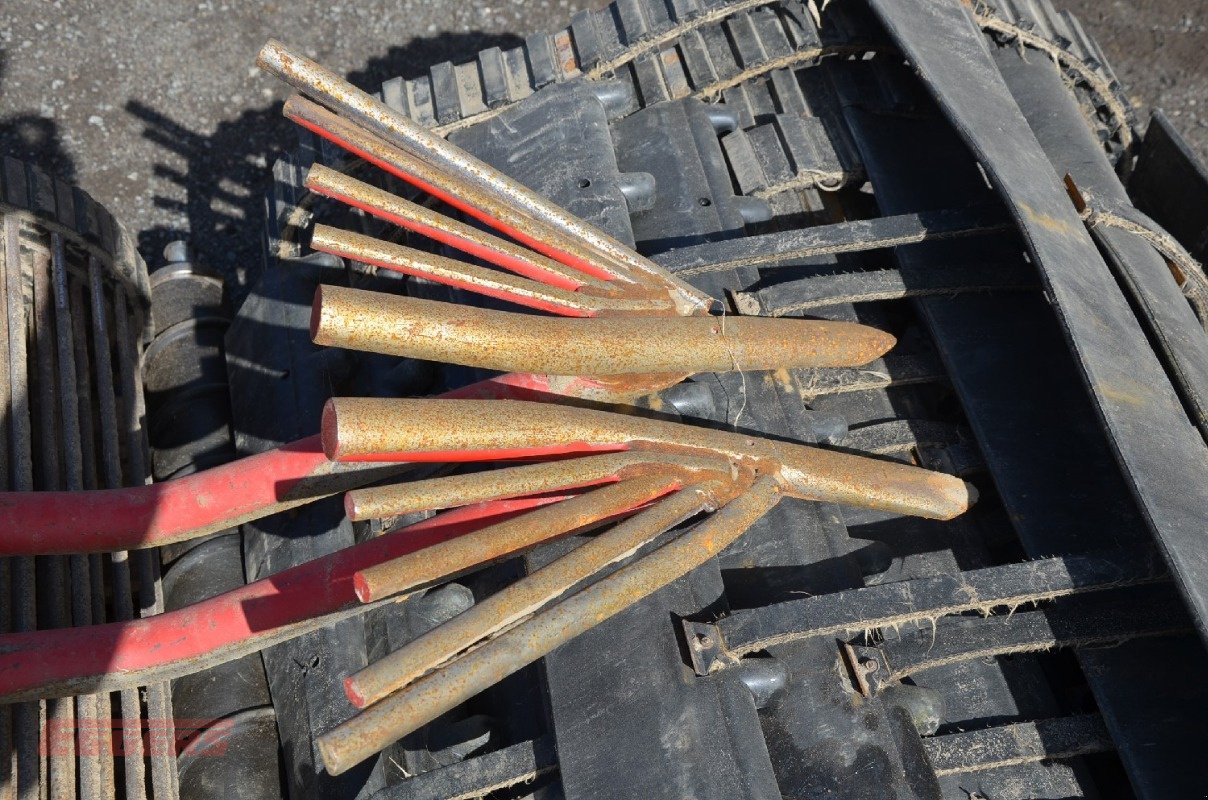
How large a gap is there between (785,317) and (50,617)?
92.2 inches

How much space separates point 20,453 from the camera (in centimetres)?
321

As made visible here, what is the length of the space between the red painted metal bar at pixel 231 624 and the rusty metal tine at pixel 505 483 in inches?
4.6

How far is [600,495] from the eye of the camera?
2752 mm

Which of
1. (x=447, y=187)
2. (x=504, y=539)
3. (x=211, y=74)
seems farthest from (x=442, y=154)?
(x=211, y=74)

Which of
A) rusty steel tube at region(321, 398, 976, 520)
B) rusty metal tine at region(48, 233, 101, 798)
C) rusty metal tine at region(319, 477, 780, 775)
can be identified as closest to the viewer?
rusty metal tine at region(319, 477, 780, 775)

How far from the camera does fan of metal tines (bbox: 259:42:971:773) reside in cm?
231

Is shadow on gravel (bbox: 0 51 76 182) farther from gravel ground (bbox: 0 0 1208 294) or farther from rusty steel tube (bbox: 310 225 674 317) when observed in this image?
rusty steel tube (bbox: 310 225 674 317)

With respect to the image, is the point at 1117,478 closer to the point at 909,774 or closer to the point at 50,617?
the point at 909,774

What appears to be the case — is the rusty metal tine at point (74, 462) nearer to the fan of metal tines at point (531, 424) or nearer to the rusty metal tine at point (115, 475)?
the rusty metal tine at point (115, 475)

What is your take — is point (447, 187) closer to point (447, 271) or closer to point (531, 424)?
point (447, 271)

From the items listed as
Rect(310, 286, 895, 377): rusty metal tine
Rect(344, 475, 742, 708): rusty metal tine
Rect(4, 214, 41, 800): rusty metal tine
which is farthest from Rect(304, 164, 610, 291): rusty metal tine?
Rect(4, 214, 41, 800): rusty metal tine

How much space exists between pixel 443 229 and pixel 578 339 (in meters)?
0.53

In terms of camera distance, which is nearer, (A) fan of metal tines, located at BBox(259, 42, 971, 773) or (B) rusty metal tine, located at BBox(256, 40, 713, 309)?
(A) fan of metal tines, located at BBox(259, 42, 971, 773)

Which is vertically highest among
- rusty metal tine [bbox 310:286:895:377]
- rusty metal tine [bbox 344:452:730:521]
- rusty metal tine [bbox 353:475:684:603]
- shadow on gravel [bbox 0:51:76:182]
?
shadow on gravel [bbox 0:51:76:182]
